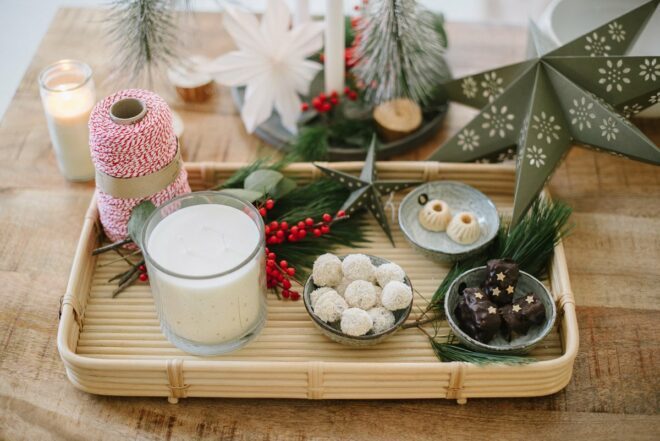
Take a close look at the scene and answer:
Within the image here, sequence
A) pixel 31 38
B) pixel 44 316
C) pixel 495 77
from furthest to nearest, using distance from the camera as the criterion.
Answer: pixel 31 38 < pixel 495 77 < pixel 44 316

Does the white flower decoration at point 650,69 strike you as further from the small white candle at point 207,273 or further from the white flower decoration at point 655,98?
the small white candle at point 207,273

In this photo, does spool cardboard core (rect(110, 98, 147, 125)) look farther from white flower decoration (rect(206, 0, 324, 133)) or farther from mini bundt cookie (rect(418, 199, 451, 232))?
mini bundt cookie (rect(418, 199, 451, 232))

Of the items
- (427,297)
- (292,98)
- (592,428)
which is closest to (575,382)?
(592,428)

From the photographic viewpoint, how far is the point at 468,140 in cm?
98

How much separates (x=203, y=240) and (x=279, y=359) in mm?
149

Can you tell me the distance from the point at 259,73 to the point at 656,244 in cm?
56

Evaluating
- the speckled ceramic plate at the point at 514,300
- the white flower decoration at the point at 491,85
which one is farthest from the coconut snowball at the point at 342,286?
the white flower decoration at the point at 491,85

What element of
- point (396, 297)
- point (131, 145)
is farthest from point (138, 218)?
point (396, 297)

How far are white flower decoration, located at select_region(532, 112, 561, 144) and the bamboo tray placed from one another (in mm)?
144

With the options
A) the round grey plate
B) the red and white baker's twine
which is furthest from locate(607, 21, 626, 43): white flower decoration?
the red and white baker's twine

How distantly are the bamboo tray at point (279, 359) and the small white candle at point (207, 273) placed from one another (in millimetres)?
35

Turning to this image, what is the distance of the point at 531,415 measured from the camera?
772mm

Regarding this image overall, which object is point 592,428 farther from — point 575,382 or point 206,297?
point 206,297

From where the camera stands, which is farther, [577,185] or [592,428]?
[577,185]
